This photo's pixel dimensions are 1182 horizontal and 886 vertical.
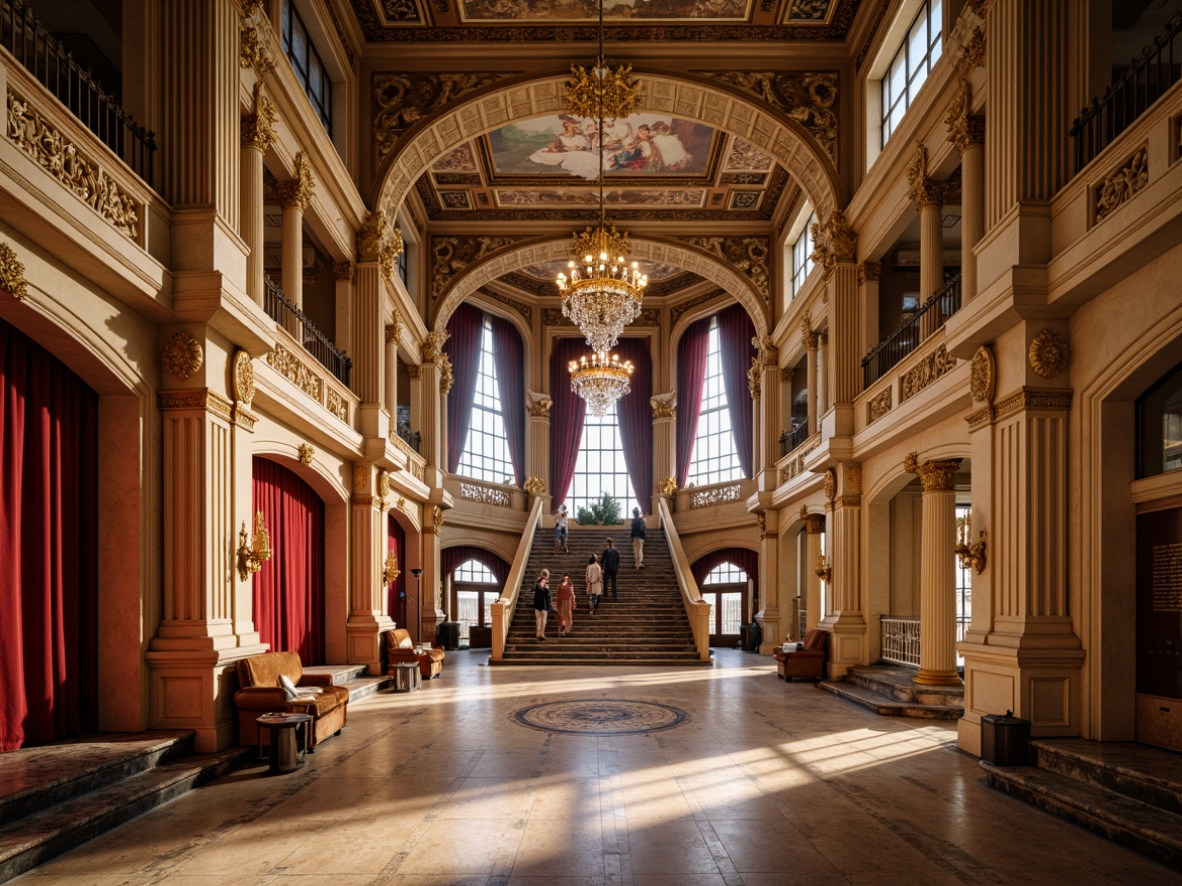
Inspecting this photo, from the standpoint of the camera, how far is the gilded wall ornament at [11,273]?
18.5 ft

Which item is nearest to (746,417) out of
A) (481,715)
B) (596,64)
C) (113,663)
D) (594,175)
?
(594,175)

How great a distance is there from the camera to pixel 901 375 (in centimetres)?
1115

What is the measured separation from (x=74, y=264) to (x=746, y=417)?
17.9m

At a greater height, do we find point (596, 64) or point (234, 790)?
point (596, 64)

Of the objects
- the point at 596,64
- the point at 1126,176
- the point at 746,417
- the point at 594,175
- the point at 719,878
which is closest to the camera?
the point at 719,878

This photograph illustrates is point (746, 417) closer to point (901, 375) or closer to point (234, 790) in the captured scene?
point (901, 375)

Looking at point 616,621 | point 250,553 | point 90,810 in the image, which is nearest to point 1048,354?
point 250,553

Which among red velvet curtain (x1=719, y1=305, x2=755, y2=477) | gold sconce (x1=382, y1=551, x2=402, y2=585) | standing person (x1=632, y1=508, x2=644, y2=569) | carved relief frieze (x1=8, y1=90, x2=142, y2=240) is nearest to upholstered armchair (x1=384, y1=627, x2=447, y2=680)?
gold sconce (x1=382, y1=551, x2=402, y2=585)

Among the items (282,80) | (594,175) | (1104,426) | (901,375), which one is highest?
(594,175)

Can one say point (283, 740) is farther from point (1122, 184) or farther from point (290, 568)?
point (1122, 184)

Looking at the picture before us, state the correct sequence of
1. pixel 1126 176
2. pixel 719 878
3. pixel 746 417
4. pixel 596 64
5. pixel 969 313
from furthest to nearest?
1. pixel 746 417
2. pixel 596 64
3. pixel 969 313
4. pixel 1126 176
5. pixel 719 878

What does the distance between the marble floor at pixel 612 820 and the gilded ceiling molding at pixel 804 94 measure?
8935 millimetres

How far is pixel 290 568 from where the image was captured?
11.6 metres

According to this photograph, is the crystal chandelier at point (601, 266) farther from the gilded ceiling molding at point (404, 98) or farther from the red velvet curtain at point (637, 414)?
the red velvet curtain at point (637, 414)
